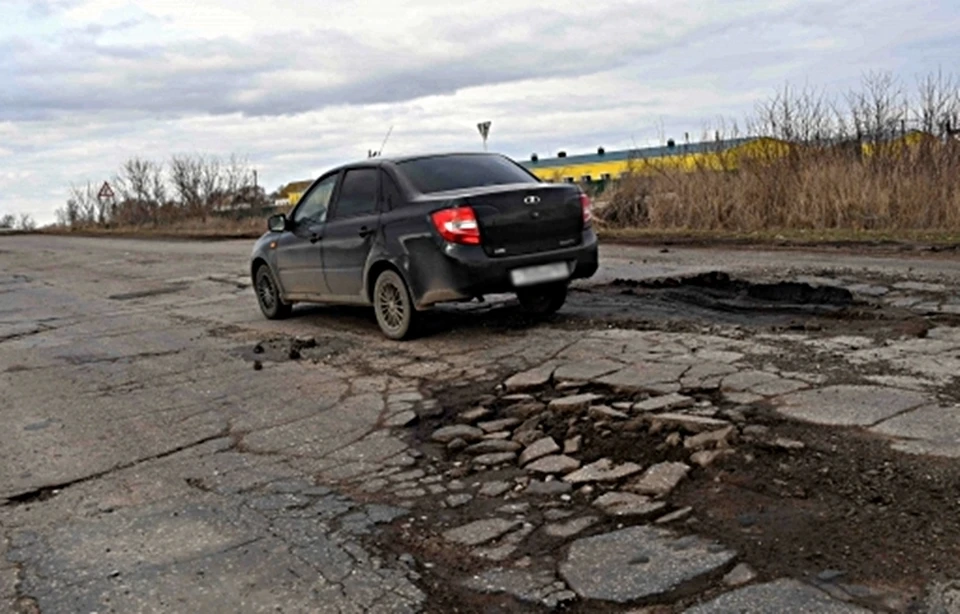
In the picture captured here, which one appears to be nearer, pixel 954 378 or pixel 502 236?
pixel 954 378

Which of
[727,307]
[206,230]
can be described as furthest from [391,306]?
[206,230]

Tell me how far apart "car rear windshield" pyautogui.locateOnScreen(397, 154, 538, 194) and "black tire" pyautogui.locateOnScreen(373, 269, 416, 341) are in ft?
2.74

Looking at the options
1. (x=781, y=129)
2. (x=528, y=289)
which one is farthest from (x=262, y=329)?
(x=781, y=129)

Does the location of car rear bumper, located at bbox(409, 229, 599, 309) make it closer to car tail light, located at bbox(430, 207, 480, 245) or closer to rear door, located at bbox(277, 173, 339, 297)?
car tail light, located at bbox(430, 207, 480, 245)

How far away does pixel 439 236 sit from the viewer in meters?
8.00

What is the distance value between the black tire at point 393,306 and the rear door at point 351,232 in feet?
0.92

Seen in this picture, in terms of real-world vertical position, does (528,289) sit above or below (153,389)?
above

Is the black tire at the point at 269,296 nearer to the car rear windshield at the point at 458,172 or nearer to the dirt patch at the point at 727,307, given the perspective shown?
the car rear windshield at the point at 458,172

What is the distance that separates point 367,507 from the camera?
463cm

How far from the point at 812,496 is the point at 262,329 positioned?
7212 millimetres

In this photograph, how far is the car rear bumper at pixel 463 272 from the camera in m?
7.92

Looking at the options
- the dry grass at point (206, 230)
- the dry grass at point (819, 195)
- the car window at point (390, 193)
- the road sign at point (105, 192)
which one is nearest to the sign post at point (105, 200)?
the road sign at point (105, 192)

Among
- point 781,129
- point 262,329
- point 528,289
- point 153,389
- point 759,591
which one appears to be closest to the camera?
point 759,591

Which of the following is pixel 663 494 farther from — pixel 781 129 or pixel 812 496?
pixel 781 129
